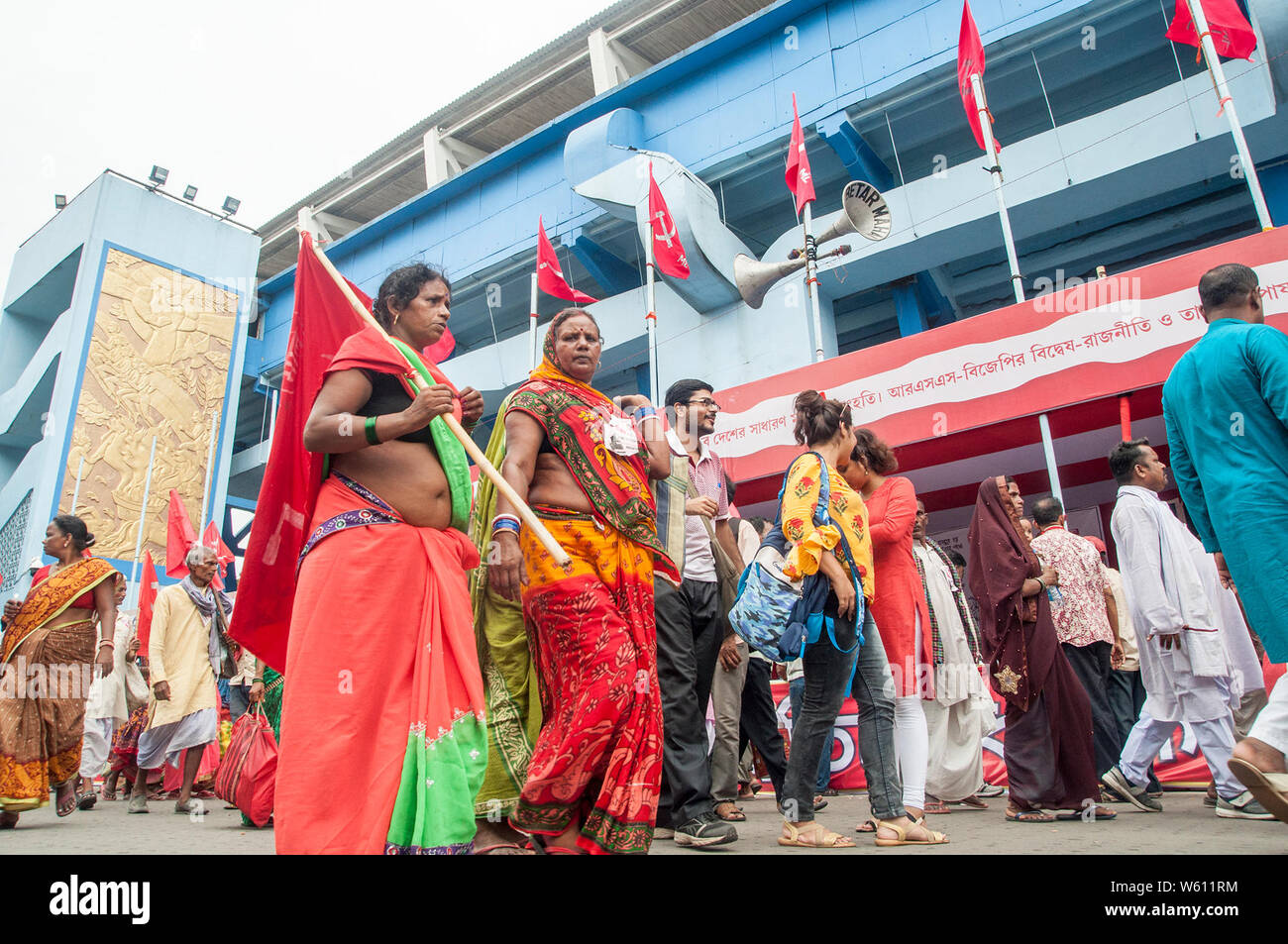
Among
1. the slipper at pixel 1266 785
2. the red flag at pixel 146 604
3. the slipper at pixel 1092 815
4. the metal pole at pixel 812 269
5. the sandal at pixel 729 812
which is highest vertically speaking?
the metal pole at pixel 812 269

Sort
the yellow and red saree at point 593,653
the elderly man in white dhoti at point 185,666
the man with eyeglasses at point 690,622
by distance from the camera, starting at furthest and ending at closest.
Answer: the elderly man in white dhoti at point 185,666, the man with eyeglasses at point 690,622, the yellow and red saree at point 593,653

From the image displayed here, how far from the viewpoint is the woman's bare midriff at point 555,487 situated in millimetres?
2748

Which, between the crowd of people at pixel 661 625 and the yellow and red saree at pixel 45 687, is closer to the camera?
the crowd of people at pixel 661 625

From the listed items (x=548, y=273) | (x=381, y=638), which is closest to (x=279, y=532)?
(x=381, y=638)

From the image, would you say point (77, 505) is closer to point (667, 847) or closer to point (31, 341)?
point (31, 341)

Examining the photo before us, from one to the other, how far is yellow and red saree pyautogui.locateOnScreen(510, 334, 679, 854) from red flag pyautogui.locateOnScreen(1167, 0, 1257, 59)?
376 inches

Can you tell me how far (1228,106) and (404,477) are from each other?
9.32 m

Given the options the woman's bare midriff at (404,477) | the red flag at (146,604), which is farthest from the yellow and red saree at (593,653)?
the red flag at (146,604)

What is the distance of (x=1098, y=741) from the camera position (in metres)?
5.00

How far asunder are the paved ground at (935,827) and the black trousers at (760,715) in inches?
14.6

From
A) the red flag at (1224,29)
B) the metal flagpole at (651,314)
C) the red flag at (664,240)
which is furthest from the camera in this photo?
the red flag at (664,240)

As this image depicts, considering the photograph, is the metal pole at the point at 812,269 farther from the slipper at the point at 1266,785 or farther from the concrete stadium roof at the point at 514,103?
the concrete stadium roof at the point at 514,103

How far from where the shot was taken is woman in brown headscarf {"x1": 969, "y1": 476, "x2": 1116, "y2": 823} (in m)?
4.15
